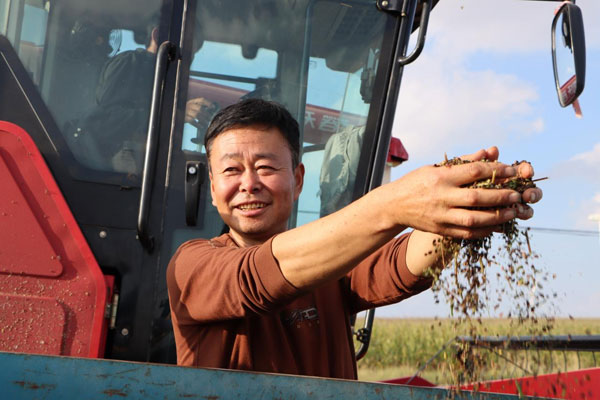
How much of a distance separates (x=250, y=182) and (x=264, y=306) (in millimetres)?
556

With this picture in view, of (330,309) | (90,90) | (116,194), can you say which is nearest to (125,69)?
(90,90)

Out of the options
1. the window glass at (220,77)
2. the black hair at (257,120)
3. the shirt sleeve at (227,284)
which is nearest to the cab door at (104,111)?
the window glass at (220,77)

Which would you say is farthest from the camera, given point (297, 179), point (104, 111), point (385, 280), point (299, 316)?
point (104, 111)

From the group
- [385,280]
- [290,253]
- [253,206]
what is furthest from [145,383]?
[385,280]

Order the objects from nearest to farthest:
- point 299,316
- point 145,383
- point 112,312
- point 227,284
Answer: point 145,383, point 227,284, point 299,316, point 112,312

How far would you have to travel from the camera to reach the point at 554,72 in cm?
302

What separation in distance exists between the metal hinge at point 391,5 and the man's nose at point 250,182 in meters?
1.61

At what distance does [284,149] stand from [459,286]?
0.82 m

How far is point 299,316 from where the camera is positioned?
218 centimetres

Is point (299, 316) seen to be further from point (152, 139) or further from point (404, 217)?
point (152, 139)

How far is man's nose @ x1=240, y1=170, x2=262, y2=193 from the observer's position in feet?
7.38

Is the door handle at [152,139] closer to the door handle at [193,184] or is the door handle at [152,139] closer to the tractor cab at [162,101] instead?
the tractor cab at [162,101]

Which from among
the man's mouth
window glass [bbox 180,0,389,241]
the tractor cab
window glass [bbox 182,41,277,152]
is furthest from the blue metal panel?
window glass [bbox 182,41,277,152]

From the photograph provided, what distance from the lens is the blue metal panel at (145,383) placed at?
1734 mm
